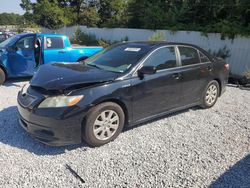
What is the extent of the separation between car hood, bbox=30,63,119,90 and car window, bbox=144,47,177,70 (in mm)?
750

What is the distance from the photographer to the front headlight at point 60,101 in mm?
3332

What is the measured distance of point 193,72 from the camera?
491cm

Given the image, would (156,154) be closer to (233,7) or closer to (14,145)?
(14,145)

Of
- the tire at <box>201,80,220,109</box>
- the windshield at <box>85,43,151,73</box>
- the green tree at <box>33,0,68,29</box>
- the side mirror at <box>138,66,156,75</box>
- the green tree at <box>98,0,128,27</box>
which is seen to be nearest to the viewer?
the side mirror at <box>138,66,156,75</box>

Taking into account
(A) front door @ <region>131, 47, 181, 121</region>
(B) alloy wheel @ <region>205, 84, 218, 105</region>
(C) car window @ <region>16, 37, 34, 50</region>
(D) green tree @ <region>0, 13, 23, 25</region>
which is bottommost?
(B) alloy wheel @ <region>205, 84, 218, 105</region>

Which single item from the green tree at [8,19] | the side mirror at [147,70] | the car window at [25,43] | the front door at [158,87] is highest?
the green tree at [8,19]

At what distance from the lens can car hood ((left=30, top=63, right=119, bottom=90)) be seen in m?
3.49

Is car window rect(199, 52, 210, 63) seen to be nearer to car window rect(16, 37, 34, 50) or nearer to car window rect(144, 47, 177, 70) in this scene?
car window rect(144, 47, 177, 70)

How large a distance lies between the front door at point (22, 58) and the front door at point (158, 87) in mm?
4285

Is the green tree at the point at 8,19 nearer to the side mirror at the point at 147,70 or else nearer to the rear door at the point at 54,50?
the rear door at the point at 54,50

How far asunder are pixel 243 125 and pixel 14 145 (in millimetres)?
4042

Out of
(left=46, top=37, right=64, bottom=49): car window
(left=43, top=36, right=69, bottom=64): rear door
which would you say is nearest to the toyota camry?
(left=43, top=36, right=69, bottom=64): rear door

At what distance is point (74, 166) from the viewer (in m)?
3.21

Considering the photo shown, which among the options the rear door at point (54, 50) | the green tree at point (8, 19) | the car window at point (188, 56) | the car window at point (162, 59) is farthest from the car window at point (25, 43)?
the green tree at point (8, 19)
